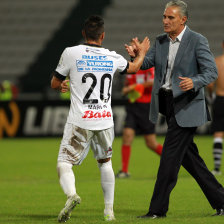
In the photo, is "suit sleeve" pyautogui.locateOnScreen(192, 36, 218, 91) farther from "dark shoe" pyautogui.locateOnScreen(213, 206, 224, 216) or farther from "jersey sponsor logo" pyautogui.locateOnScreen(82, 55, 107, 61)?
"dark shoe" pyautogui.locateOnScreen(213, 206, 224, 216)

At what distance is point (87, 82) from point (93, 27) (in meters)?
0.52

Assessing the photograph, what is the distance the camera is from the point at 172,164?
6.60 meters

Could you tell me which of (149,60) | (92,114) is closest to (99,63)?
(92,114)

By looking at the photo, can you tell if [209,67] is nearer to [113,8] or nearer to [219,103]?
[219,103]

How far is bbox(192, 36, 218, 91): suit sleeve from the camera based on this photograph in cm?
638

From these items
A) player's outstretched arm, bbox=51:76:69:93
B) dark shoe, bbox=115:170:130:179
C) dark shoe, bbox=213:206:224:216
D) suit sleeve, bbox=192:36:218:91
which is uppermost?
suit sleeve, bbox=192:36:218:91

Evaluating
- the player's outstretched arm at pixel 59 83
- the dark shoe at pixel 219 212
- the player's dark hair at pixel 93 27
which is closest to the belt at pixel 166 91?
the player's dark hair at pixel 93 27

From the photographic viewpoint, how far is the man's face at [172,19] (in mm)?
6559

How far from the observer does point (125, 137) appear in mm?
11555

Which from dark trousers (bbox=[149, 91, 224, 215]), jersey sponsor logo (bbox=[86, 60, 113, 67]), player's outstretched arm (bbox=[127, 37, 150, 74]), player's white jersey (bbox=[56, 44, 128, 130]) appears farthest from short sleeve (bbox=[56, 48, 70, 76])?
dark trousers (bbox=[149, 91, 224, 215])

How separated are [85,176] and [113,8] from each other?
18.3 meters

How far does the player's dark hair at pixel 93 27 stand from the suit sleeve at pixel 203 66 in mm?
980

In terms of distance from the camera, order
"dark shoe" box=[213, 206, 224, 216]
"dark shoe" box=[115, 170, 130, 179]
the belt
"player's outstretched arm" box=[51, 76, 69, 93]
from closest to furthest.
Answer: "player's outstretched arm" box=[51, 76, 69, 93], the belt, "dark shoe" box=[213, 206, 224, 216], "dark shoe" box=[115, 170, 130, 179]

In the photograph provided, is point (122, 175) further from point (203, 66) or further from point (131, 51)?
point (203, 66)
